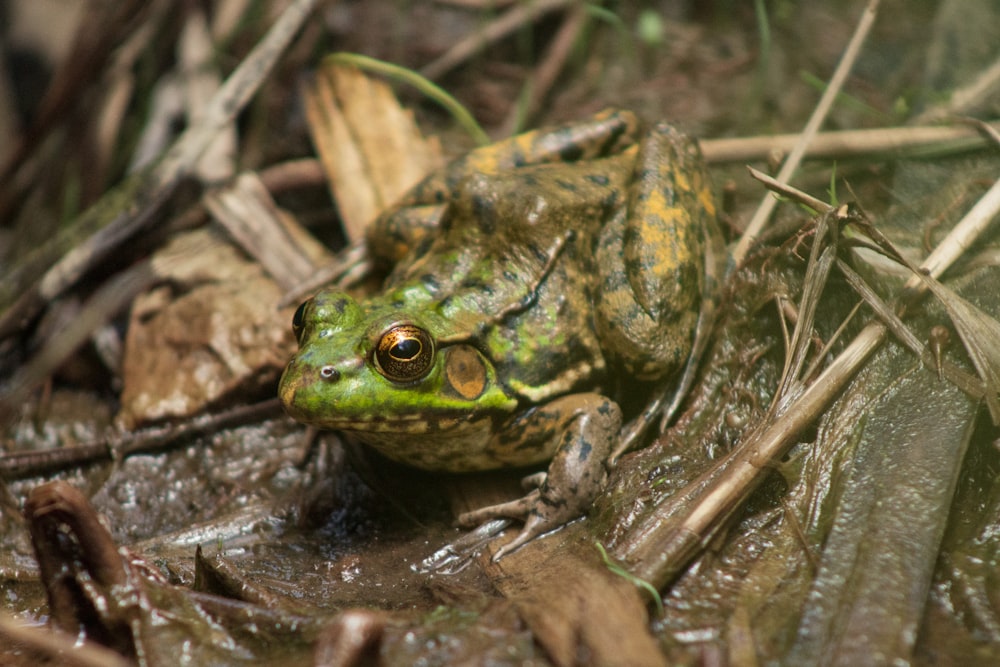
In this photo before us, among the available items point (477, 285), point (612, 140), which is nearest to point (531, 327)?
point (477, 285)

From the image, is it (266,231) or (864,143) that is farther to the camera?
(266,231)

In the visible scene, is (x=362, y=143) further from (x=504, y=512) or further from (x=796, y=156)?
(x=504, y=512)

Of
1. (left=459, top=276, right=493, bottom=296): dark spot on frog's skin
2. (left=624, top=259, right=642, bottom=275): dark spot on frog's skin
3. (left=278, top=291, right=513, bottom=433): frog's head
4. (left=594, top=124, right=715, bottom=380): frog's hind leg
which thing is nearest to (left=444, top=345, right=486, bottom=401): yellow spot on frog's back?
(left=278, top=291, right=513, bottom=433): frog's head

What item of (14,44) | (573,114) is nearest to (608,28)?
(573,114)

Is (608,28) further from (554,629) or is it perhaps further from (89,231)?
(554,629)

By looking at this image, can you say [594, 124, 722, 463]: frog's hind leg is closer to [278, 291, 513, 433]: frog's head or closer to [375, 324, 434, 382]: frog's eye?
[278, 291, 513, 433]: frog's head

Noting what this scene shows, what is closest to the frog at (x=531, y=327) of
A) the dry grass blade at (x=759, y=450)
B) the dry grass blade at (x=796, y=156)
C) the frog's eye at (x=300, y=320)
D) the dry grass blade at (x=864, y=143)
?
the frog's eye at (x=300, y=320)
